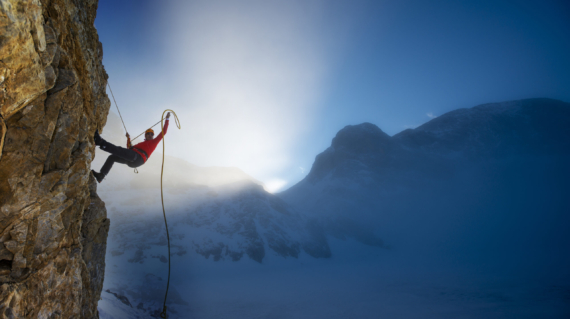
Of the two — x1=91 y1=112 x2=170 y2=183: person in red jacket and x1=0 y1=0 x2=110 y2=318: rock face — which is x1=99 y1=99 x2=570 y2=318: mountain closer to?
x1=91 y1=112 x2=170 y2=183: person in red jacket

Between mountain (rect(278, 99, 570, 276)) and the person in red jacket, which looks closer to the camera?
the person in red jacket

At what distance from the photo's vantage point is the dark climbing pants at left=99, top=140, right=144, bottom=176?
5996mm

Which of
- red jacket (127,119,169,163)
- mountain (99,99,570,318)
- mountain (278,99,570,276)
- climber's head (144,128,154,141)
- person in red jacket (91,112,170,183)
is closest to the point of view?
person in red jacket (91,112,170,183)

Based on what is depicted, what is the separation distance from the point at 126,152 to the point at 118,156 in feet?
0.92

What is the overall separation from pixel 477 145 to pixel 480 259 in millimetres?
75243

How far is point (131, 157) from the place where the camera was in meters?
6.42

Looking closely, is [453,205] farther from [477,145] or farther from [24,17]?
[24,17]

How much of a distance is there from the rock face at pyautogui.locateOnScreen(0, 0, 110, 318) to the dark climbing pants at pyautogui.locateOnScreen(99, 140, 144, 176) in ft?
4.59

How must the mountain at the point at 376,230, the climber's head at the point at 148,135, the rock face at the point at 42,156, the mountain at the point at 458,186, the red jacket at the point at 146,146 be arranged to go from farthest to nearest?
the mountain at the point at 458,186
the mountain at the point at 376,230
the climber's head at the point at 148,135
the red jacket at the point at 146,146
the rock face at the point at 42,156

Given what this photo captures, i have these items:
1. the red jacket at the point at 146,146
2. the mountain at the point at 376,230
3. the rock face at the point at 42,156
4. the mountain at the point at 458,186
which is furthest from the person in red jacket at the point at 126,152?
the mountain at the point at 458,186

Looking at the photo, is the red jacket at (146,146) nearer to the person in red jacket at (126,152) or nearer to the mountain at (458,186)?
the person in red jacket at (126,152)

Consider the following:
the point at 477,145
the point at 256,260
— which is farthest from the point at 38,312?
the point at 477,145

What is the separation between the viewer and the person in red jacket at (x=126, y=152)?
19.4ft

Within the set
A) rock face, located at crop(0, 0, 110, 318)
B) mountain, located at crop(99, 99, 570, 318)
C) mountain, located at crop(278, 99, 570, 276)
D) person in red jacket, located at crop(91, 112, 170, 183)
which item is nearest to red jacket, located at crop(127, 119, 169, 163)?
person in red jacket, located at crop(91, 112, 170, 183)
